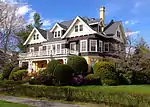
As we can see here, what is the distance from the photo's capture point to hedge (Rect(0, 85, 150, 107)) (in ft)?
49.0

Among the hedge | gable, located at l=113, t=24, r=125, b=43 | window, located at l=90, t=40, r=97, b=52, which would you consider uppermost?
gable, located at l=113, t=24, r=125, b=43

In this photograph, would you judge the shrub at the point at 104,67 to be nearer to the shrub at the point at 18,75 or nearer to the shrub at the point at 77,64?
the shrub at the point at 77,64

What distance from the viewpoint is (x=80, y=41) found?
36.3 metres

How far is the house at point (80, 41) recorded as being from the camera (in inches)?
1398

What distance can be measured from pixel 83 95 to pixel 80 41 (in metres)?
19.4

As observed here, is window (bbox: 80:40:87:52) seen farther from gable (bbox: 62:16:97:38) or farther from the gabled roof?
the gabled roof

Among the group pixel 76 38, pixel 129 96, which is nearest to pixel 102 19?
pixel 76 38

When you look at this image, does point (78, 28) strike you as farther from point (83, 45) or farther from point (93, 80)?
point (93, 80)

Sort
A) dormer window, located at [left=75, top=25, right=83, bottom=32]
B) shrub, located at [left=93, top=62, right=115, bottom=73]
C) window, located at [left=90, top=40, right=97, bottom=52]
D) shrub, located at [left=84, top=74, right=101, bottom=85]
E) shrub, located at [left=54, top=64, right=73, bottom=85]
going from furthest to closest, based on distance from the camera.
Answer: dormer window, located at [left=75, top=25, right=83, bottom=32] → window, located at [left=90, top=40, right=97, bottom=52] → shrub, located at [left=84, top=74, right=101, bottom=85] → shrub, located at [left=93, top=62, right=115, bottom=73] → shrub, located at [left=54, top=64, right=73, bottom=85]

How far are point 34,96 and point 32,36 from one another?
25.2 m

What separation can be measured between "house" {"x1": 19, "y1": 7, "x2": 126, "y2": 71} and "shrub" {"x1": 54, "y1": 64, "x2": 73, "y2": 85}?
20.1ft

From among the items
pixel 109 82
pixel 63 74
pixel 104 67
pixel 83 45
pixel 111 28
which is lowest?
pixel 109 82

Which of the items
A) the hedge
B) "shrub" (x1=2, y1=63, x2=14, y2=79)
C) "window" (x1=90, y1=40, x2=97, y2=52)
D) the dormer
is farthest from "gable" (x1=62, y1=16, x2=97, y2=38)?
the hedge

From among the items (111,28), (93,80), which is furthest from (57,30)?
(93,80)
